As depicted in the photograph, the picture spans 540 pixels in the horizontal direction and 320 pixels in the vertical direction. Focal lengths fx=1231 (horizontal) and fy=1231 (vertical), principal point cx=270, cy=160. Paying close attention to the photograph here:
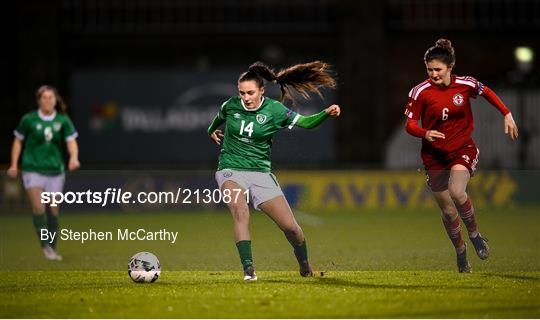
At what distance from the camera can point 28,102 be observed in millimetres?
27516

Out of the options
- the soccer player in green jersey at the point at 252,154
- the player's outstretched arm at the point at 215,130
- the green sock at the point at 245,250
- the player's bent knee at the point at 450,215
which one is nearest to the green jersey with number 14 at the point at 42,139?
the player's outstretched arm at the point at 215,130

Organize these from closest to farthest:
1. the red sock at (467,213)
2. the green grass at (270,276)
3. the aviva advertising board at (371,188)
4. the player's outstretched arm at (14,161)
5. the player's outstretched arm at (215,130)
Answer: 1. the green grass at (270,276)
2. the player's outstretched arm at (215,130)
3. the red sock at (467,213)
4. the player's outstretched arm at (14,161)
5. the aviva advertising board at (371,188)

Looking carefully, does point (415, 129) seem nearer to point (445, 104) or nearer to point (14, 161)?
point (445, 104)

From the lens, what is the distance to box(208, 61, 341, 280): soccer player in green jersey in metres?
11.8

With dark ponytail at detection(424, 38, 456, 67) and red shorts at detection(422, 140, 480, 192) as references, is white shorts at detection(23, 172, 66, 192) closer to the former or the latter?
red shorts at detection(422, 140, 480, 192)

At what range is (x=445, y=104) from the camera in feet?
40.5

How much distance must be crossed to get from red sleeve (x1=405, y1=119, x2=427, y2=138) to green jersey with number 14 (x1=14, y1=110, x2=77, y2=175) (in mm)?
5008

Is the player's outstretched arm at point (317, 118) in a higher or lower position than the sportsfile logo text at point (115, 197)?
higher

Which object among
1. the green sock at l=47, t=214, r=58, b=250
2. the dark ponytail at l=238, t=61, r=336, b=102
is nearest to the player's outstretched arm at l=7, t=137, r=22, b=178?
the green sock at l=47, t=214, r=58, b=250

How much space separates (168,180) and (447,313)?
1191 cm

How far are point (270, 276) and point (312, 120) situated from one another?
1.72 meters

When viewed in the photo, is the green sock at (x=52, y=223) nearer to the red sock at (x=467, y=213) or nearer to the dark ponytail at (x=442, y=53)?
the red sock at (x=467, y=213)

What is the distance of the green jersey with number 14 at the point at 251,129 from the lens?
1188 centimetres

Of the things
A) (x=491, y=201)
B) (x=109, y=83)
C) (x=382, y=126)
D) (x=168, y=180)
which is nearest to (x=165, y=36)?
(x=109, y=83)
